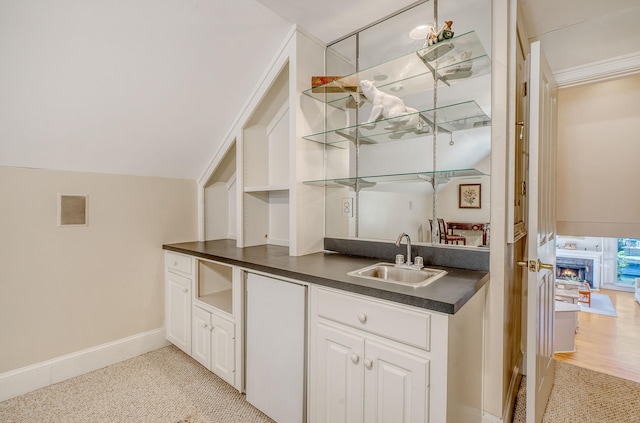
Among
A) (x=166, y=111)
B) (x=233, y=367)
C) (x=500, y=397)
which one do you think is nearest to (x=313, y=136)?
(x=166, y=111)

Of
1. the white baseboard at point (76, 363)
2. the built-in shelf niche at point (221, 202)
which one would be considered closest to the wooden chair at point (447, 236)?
the built-in shelf niche at point (221, 202)

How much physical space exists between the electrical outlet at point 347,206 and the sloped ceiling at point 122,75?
1134 mm

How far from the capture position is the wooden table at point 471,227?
5.23 ft

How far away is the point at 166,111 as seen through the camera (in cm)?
206

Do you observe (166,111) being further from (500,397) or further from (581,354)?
(581,354)

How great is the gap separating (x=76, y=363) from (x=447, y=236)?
276 centimetres

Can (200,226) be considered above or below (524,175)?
below

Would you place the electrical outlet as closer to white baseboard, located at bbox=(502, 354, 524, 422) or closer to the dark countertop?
the dark countertop

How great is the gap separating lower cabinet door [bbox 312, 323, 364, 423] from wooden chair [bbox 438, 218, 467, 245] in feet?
2.76

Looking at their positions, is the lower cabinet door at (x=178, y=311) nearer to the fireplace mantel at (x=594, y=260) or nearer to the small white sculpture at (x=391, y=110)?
the small white sculpture at (x=391, y=110)

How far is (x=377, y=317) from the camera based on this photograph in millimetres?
1227

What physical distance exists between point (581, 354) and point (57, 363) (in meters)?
4.27

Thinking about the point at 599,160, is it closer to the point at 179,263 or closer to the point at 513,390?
the point at 513,390

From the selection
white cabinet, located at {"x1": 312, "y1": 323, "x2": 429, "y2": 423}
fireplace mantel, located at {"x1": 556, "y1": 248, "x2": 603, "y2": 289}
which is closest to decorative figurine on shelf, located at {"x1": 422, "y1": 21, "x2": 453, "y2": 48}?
white cabinet, located at {"x1": 312, "y1": 323, "x2": 429, "y2": 423}
